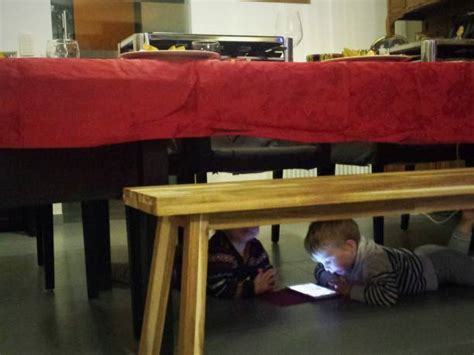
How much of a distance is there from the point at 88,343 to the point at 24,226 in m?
2.22

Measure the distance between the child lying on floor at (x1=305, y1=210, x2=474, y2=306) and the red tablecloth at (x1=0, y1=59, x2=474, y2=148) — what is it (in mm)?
411

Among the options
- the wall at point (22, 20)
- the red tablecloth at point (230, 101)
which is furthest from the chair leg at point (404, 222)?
the wall at point (22, 20)

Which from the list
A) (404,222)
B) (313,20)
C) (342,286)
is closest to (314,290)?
(342,286)

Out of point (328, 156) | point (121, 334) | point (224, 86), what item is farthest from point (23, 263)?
point (224, 86)

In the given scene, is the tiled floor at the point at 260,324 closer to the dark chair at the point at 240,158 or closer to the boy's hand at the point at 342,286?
the boy's hand at the point at 342,286

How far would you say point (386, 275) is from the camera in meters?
1.75

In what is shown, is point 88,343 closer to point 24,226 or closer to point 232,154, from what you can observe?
point 232,154

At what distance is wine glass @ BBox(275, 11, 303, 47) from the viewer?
2.08 m

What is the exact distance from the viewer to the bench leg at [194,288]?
96cm

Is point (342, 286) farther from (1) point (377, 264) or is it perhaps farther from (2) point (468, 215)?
(2) point (468, 215)

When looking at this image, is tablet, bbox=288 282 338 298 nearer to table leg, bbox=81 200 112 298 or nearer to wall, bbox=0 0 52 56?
table leg, bbox=81 200 112 298

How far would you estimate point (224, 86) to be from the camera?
1.26 m

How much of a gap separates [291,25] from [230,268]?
35.4 inches

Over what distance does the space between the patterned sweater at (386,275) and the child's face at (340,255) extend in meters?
0.02
